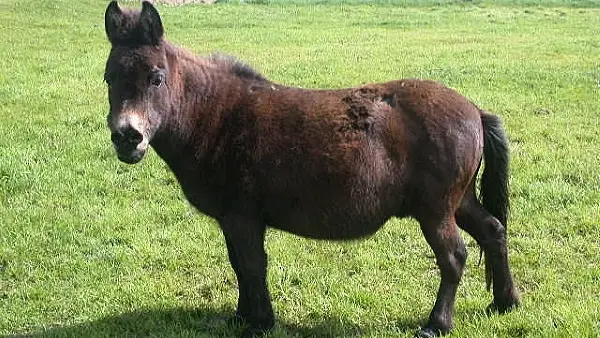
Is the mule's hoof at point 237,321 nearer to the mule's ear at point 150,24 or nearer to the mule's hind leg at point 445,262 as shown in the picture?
the mule's hind leg at point 445,262

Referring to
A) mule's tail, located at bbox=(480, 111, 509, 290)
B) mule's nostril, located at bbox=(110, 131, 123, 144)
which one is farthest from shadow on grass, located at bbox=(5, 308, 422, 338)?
mule's nostril, located at bbox=(110, 131, 123, 144)

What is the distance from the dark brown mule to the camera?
4.67m

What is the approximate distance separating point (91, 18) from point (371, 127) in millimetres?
21668

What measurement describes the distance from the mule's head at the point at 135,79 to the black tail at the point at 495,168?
2326mm

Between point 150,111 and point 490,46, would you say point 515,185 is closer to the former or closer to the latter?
point 150,111

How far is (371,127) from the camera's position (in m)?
4.73

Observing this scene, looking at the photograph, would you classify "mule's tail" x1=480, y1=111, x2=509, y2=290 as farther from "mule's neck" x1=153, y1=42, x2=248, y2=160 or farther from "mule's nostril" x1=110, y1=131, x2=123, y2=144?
"mule's nostril" x1=110, y1=131, x2=123, y2=144

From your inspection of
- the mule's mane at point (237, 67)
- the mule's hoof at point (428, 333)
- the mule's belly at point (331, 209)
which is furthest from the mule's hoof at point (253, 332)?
the mule's mane at point (237, 67)

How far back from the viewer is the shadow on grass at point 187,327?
512 cm

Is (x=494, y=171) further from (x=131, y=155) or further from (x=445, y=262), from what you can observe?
(x=131, y=155)

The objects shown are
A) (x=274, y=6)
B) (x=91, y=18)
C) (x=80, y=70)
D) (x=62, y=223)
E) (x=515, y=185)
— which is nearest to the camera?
(x=62, y=223)

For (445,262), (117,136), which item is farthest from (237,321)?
(117,136)

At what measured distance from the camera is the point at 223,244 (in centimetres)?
669

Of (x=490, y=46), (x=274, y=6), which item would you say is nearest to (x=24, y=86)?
(x=490, y=46)
